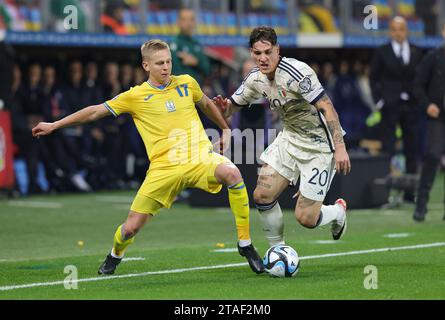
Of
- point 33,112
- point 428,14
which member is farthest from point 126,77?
point 428,14

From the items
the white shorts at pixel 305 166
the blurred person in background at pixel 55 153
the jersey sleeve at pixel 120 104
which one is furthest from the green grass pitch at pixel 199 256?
the blurred person in background at pixel 55 153

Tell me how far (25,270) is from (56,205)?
7107mm

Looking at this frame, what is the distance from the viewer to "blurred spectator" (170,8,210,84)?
16.9m

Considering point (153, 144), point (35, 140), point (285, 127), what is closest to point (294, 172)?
point (285, 127)

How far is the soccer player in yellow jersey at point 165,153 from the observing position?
9695 mm

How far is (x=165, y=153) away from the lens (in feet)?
32.2

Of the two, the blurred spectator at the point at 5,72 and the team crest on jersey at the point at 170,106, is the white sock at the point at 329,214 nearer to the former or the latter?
the team crest on jersey at the point at 170,106

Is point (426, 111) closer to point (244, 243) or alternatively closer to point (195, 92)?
point (195, 92)

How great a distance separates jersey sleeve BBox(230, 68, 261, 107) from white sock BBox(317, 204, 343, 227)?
1.16 metres

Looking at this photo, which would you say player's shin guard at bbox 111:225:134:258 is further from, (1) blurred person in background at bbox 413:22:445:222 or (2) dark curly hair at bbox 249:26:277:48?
(1) blurred person in background at bbox 413:22:445:222

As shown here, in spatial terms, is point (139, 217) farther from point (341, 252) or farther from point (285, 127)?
point (341, 252)

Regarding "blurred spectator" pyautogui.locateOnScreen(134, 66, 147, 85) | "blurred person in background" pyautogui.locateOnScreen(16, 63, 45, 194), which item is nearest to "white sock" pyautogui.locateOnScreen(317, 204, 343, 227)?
"blurred person in background" pyautogui.locateOnScreen(16, 63, 45, 194)

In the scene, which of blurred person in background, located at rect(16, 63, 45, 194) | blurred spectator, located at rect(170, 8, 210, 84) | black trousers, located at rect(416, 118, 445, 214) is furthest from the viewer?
blurred person in background, located at rect(16, 63, 45, 194)

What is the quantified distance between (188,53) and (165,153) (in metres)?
7.28
